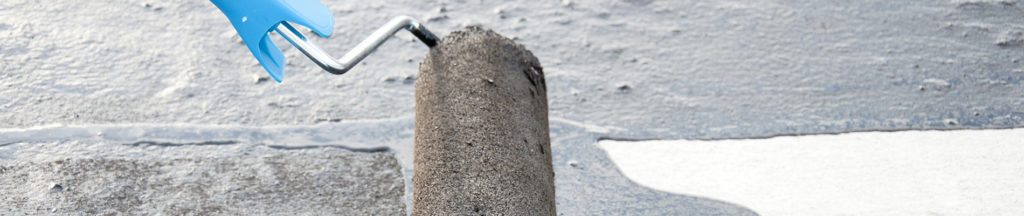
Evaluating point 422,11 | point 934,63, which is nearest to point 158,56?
point 422,11

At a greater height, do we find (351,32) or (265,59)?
(265,59)

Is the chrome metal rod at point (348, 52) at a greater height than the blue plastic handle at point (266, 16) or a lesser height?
lesser

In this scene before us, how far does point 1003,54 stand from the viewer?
2.88m

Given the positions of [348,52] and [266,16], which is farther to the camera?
[348,52]

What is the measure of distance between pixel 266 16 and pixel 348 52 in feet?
0.77

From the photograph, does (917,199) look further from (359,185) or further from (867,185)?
(359,185)

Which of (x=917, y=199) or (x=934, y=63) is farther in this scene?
(x=934, y=63)

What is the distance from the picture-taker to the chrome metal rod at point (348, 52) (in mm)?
1716

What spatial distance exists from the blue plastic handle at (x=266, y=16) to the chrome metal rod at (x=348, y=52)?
0.04m

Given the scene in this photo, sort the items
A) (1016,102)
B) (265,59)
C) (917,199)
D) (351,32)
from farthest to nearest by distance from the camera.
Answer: (351,32), (1016,102), (917,199), (265,59)

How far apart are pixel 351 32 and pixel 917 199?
179cm

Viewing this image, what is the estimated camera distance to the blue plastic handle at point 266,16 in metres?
1.65

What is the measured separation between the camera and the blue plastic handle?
165cm

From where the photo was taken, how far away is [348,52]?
1865 millimetres
